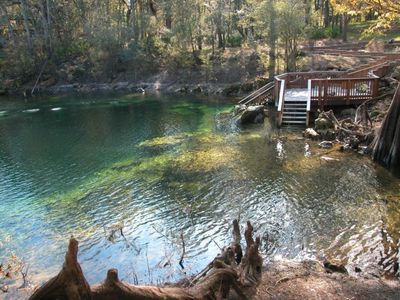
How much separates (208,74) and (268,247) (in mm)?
41995

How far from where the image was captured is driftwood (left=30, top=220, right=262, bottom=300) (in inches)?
239

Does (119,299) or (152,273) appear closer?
(119,299)

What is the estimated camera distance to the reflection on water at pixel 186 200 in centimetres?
1338

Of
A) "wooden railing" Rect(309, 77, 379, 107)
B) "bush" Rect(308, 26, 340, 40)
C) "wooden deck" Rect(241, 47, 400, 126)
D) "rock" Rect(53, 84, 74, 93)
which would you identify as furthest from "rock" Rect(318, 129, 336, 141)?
"rock" Rect(53, 84, 74, 93)

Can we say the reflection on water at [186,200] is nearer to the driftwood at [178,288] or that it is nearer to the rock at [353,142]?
the rock at [353,142]

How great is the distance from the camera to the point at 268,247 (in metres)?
13.4

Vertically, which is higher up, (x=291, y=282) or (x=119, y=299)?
(x=119, y=299)

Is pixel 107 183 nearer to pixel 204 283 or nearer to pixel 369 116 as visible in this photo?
pixel 204 283

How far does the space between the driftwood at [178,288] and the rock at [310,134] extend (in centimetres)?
1571

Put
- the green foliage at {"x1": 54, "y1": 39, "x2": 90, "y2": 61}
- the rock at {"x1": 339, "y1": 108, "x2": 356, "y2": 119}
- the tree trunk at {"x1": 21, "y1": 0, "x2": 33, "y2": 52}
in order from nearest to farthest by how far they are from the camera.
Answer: the rock at {"x1": 339, "y1": 108, "x2": 356, "y2": 119} < the tree trunk at {"x1": 21, "y1": 0, "x2": 33, "y2": 52} < the green foliage at {"x1": 54, "y1": 39, "x2": 90, "y2": 61}

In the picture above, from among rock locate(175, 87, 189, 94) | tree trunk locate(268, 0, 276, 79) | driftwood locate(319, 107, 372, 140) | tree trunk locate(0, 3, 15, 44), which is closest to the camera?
driftwood locate(319, 107, 372, 140)

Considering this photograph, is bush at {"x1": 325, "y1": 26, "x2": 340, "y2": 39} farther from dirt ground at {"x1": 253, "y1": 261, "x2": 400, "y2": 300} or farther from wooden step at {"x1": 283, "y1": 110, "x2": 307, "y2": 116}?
dirt ground at {"x1": 253, "y1": 261, "x2": 400, "y2": 300}

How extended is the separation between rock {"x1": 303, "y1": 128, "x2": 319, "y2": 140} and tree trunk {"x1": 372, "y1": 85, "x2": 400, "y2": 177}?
197 inches

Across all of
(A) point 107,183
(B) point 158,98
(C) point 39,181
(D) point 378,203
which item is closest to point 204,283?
(D) point 378,203
